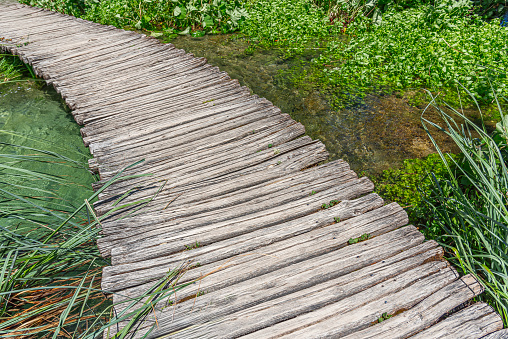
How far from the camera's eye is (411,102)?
5.32m

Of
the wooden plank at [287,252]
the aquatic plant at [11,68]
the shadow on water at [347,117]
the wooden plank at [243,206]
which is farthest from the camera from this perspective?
the aquatic plant at [11,68]

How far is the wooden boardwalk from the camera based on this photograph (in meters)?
2.28

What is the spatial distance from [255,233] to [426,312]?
4.46ft

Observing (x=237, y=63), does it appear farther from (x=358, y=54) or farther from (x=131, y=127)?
(x=131, y=127)

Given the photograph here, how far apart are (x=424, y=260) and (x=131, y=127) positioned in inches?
139

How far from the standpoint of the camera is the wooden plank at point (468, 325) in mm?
2182

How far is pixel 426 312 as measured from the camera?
7.57ft

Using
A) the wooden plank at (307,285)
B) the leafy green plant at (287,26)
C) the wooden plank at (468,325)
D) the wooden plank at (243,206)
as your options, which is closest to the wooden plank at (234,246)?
the wooden plank at (243,206)

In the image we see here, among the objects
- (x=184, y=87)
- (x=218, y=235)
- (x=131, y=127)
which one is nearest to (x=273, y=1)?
(x=184, y=87)

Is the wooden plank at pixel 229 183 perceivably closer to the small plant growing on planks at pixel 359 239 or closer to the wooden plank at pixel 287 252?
the wooden plank at pixel 287 252

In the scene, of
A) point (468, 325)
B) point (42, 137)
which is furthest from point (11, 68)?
point (468, 325)

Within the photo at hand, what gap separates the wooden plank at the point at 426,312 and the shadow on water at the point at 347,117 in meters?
2.04

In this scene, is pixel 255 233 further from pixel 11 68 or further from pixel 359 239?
pixel 11 68

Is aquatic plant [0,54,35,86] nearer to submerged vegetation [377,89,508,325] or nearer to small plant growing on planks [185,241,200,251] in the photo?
small plant growing on planks [185,241,200,251]
